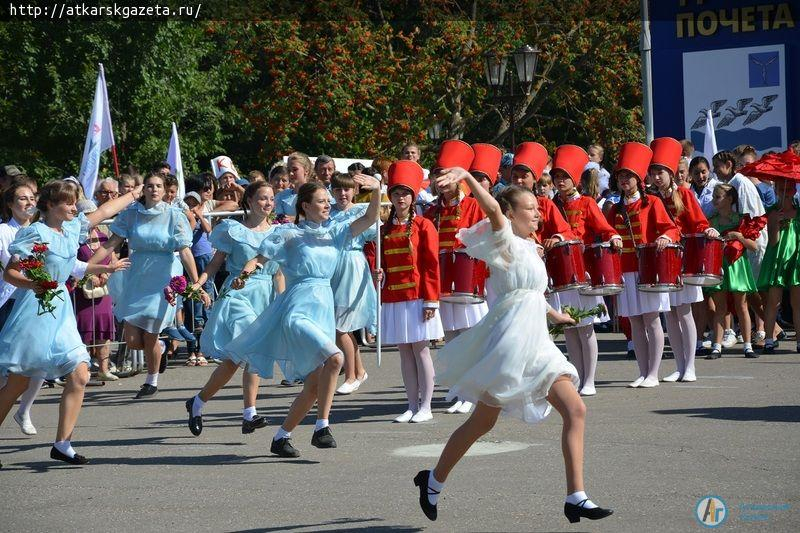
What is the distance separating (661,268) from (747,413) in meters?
1.92

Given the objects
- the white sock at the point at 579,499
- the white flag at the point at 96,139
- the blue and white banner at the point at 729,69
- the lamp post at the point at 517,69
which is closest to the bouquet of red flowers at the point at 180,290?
the white flag at the point at 96,139

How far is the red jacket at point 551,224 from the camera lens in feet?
38.3

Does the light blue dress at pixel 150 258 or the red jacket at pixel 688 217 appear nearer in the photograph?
the red jacket at pixel 688 217

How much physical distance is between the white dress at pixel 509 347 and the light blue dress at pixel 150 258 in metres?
6.26

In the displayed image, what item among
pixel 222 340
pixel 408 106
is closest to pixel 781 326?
pixel 222 340

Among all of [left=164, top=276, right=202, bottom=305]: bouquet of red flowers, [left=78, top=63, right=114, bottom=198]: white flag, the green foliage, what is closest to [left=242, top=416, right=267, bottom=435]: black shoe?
[left=164, top=276, right=202, bottom=305]: bouquet of red flowers

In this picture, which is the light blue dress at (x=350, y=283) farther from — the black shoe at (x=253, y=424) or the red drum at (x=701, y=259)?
the red drum at (x=701, y=259)

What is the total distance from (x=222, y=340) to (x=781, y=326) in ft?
31.8

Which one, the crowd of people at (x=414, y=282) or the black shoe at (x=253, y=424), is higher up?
the crowd of people at (x=414, y=282)

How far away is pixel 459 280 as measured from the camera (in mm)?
11141

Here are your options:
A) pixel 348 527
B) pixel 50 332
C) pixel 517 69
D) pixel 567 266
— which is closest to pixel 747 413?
pixel 567 266

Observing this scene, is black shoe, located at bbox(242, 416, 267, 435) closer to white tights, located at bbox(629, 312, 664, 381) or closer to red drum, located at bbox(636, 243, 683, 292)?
red drum, located at bbox(636, 243, 683, 292)

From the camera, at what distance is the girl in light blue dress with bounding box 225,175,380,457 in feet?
30.5

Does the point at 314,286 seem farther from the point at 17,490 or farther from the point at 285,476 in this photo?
the point at 17,490
